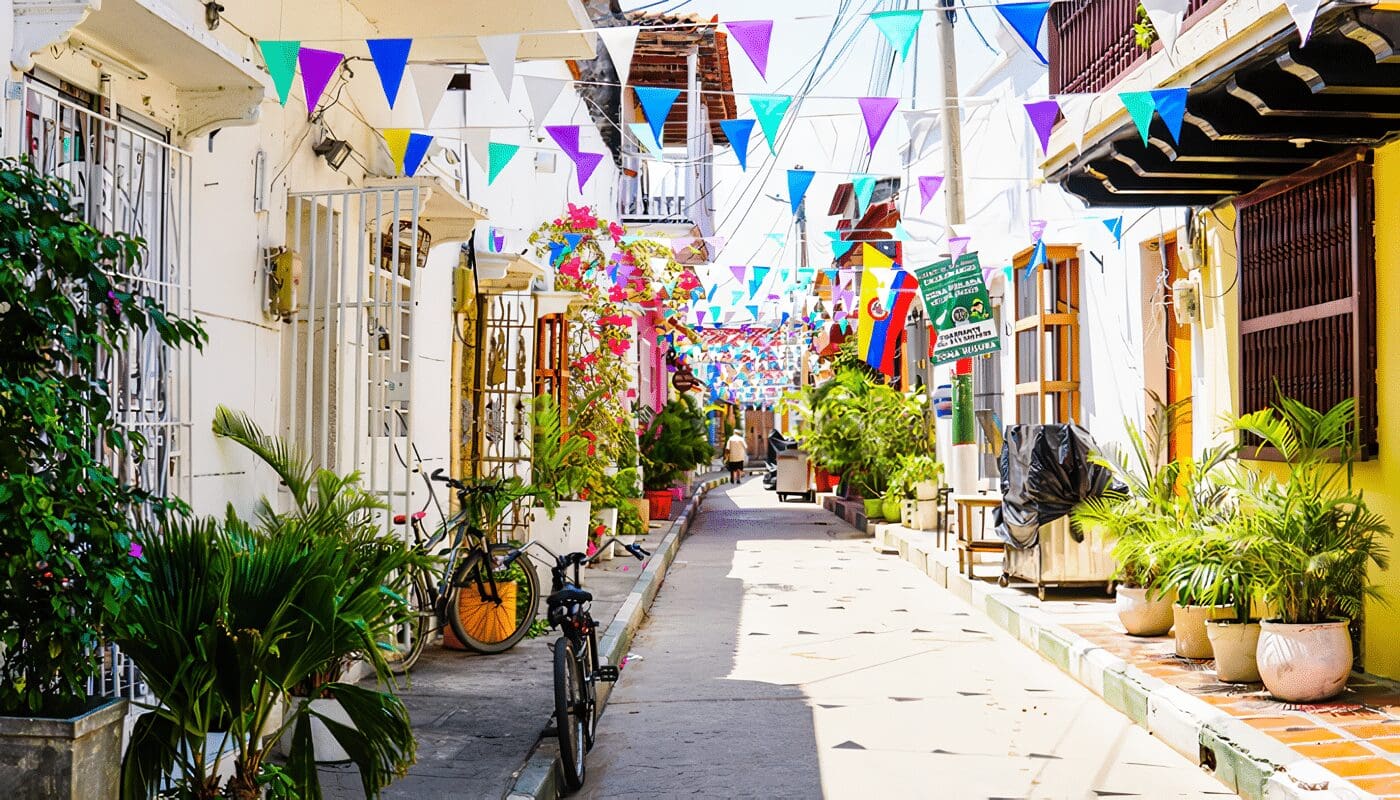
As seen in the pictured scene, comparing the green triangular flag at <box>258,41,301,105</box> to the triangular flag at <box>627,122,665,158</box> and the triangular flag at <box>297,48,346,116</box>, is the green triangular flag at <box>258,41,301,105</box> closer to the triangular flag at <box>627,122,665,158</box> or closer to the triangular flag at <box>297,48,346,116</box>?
the triangular flag at <box>297,48,346,116</box>

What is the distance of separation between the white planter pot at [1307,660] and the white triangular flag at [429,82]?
19.8 ft

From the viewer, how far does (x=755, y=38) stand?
24.6 ft

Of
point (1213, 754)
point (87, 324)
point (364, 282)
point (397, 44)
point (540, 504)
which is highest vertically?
point (397, 44)

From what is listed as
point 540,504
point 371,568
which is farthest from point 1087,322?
point 371,568

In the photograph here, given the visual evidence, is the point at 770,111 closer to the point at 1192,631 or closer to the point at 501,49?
the point at 501,49

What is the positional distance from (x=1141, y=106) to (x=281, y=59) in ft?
16.7

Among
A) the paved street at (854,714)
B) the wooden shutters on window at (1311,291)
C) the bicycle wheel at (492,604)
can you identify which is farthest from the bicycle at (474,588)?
the wooden shutters on window at (1311,291)

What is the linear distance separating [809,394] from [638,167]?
6.35 m

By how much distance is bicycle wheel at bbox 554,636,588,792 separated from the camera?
6.16m

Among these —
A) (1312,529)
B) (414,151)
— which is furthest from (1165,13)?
(414,151)

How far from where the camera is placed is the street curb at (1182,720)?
565 centimetres

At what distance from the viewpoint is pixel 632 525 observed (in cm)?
1859

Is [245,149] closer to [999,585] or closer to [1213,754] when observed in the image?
[1213,754]

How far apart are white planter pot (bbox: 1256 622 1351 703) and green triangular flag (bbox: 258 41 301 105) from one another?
6209mm
